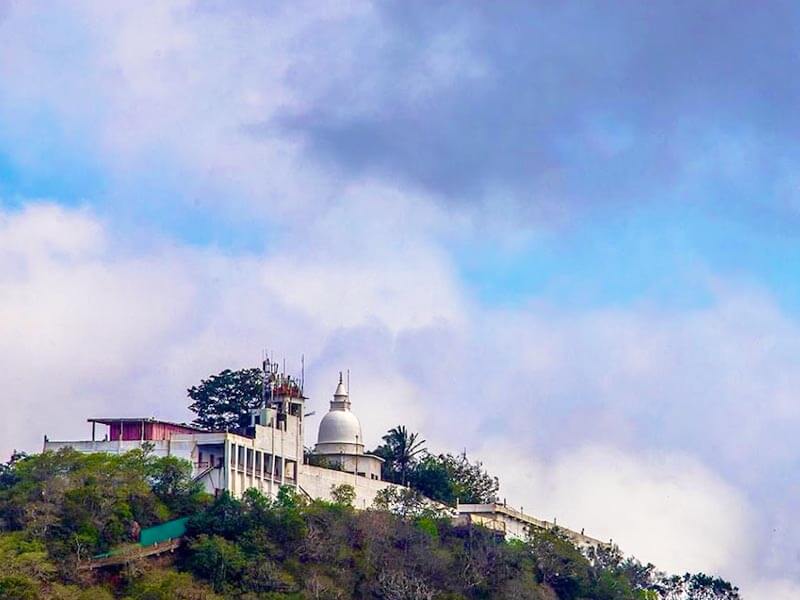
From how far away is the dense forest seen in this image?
81.5m

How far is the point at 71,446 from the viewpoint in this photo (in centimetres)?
8856

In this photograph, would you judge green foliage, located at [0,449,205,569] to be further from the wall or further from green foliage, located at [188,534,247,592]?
the wall

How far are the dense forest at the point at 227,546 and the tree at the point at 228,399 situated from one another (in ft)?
20.6

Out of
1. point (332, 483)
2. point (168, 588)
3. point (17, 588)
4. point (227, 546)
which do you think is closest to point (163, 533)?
point (227, 546)

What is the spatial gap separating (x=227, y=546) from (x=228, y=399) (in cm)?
1338

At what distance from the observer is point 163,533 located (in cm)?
8500

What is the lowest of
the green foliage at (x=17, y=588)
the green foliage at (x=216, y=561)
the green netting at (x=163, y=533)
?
the green foliage at (x=17, y=588)

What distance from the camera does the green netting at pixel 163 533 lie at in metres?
84.9

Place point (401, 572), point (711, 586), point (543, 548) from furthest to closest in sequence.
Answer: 1. point (711, 586)
2. point (543, 548)
3. point (401, 572)

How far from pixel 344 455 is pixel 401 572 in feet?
39.1

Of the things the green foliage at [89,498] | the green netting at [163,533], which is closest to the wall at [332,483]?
the green foliage at [89,498]

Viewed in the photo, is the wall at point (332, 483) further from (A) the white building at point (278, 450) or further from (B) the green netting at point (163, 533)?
(B) the green netting at point (163, 533)

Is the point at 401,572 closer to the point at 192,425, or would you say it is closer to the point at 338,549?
the point at 338,549

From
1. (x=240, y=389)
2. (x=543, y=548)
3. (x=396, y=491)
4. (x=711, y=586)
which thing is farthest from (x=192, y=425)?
(x=711, y=586)
